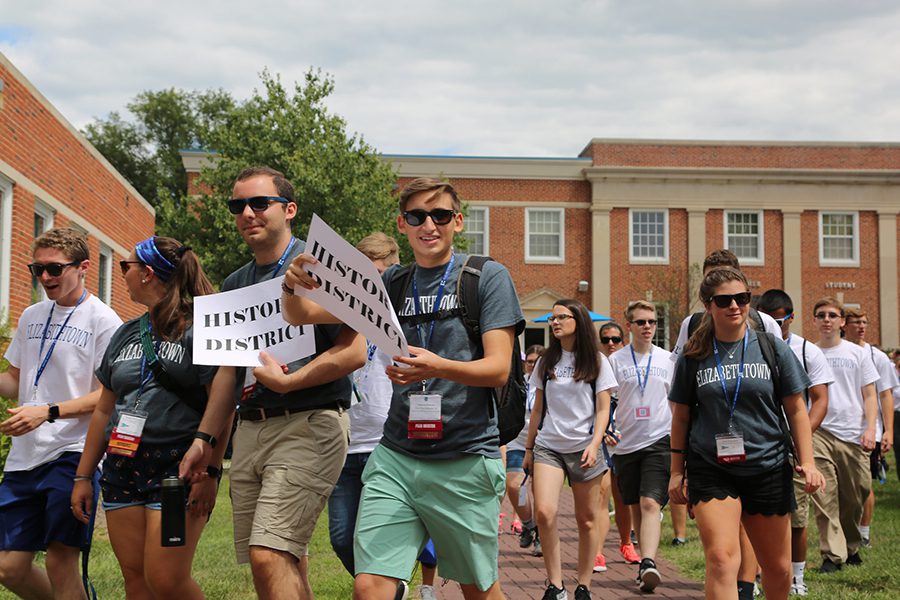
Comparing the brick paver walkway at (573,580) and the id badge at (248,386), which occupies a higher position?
the id badge at (248,386)

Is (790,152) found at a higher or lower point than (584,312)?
higher

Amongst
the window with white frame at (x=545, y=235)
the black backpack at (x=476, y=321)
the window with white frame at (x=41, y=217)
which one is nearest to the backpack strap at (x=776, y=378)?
the black backpack at (x=476, y=321)

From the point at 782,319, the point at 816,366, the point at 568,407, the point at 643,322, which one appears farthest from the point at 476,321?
the point at 643,322

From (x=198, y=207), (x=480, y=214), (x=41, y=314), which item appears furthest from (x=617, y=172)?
(x=41, y=314)

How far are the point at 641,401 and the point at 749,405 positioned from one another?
3735 mm

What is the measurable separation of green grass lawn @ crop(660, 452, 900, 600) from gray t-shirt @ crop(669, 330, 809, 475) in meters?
2.38

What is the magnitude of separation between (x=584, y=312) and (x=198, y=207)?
23.5 meters

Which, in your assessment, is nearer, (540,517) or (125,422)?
(125,422)

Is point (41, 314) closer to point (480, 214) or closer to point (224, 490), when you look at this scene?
point (224, 490)

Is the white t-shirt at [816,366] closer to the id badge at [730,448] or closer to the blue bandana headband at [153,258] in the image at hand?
the id badge at [730,448]

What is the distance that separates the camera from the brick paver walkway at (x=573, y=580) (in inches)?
315

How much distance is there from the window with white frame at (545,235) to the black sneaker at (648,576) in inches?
1215

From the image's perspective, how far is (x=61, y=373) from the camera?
555 cm

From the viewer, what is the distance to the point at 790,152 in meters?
39.7
